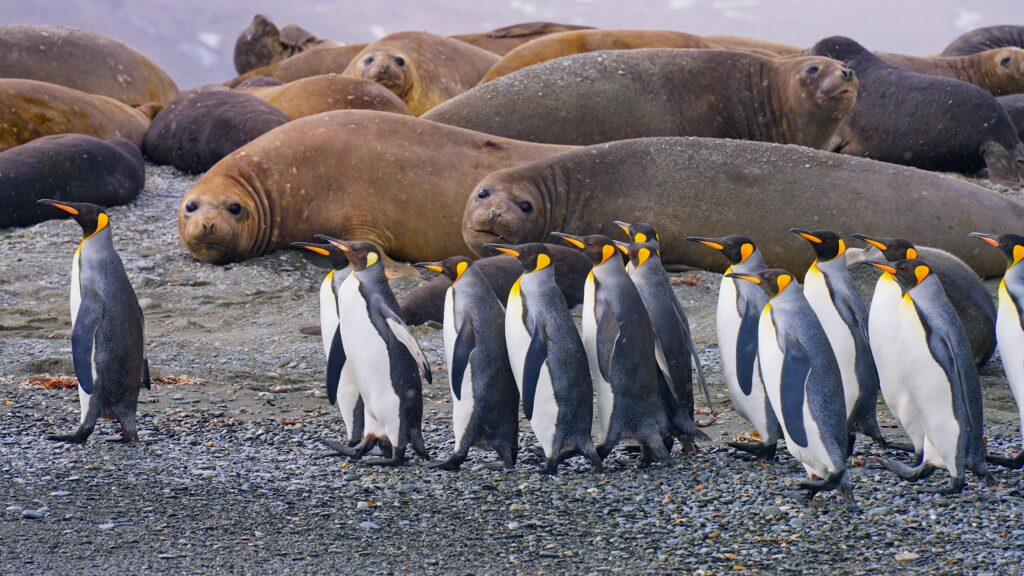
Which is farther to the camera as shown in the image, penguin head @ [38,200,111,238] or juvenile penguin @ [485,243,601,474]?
penguin head @ [38,200,111,238]

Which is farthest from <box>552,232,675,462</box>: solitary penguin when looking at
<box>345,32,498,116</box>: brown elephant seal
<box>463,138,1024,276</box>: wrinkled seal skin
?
<box>345,32,498,116</box>: brown elephant seal

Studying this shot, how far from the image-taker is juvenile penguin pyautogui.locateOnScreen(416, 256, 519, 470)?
439cm

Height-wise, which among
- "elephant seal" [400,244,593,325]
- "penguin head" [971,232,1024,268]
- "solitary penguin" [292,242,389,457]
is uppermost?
"penguin head" [971,232,1024,268]

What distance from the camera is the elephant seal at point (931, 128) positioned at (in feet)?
32.9

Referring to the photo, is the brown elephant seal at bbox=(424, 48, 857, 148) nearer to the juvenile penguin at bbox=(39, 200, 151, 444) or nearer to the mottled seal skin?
the mottled seal skin

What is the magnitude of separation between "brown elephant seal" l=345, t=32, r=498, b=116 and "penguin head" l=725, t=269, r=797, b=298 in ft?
26.8

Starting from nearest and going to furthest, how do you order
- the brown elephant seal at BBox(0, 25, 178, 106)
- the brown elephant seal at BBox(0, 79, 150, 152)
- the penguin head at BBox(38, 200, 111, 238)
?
the penguin head at BBox(38, 200, 111, 238) → the brown elephant seal at BBox(0, 79, 150, 152) → the brown elephant seal at BBox(0, 25, 178, 106)

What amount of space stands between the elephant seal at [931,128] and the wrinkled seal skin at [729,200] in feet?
7.16

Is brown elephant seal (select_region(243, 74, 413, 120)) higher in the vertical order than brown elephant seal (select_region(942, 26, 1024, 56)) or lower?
lower

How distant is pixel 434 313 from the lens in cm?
651

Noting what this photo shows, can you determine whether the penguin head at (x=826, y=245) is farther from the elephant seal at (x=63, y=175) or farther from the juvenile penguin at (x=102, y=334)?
the elephant seal at (x=63, y=175)

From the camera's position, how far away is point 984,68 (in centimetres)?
1273

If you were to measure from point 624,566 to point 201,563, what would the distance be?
113 cm

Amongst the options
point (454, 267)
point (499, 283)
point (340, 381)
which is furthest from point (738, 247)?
point (499, 283)
